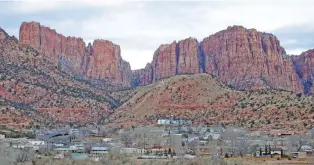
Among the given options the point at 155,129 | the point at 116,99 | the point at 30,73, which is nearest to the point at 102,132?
the point at 155,129

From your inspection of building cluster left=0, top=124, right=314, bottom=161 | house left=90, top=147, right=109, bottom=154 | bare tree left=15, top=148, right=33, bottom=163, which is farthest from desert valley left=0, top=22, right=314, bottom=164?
bare tree left=15, top=148, right=33, bottom=163

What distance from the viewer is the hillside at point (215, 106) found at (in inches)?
4473

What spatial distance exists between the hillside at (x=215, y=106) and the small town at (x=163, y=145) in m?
5.22

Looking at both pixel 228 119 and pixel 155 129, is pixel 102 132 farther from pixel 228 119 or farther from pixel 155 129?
pixel 228 119

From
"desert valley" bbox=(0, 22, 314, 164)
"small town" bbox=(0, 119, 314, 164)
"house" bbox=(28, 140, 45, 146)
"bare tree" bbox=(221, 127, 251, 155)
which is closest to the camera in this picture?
"small town" bbox=(0, 119, 314, 164)

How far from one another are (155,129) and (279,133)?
24787 mm

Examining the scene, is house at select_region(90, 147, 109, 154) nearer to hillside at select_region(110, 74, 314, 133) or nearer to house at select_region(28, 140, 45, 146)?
house at select_region(28, 140, 45, 146)

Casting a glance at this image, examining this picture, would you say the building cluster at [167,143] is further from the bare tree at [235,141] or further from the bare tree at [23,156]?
the bare tree at [23,156]

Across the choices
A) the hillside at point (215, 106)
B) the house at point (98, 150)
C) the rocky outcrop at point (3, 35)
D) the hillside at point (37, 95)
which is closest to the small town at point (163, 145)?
the house at point (98, 150)

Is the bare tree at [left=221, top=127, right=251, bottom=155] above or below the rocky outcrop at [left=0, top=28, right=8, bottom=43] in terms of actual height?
below

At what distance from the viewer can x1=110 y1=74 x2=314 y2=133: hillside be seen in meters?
114

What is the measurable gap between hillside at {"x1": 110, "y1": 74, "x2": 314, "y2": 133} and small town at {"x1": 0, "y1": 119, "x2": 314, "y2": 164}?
5219mm

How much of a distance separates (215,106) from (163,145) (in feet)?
103

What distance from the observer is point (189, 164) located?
216ft
